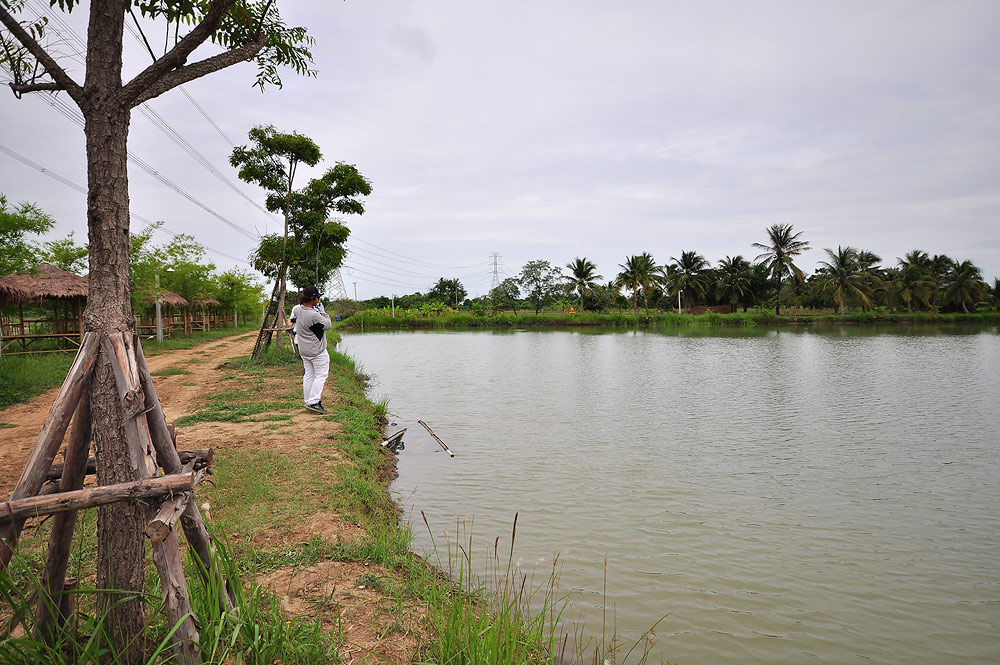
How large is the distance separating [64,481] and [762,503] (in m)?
6.68

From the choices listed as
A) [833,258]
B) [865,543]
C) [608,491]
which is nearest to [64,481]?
[608,491]

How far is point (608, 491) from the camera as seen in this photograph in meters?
6.95

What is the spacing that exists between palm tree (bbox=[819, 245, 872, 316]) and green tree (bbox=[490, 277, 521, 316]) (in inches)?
1244

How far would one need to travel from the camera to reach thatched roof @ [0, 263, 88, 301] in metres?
16.0

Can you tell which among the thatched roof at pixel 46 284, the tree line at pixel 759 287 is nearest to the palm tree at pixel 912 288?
the tree line at pixel 759 287

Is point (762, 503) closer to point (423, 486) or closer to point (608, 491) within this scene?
point (608, 491)

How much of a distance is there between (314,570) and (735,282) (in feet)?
197

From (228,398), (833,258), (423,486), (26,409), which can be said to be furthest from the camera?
(833,258)

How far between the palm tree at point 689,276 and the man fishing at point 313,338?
5552cm

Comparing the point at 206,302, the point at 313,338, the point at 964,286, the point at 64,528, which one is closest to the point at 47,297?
the point at 313,338

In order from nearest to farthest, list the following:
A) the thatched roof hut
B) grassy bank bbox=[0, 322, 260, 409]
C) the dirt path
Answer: the dirt path, grassy bank bbox=[0, 322, 260, 409], the thatched roof hut

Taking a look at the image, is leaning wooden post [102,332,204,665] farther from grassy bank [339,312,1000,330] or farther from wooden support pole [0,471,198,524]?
grassy bank [339,312,1000,330]

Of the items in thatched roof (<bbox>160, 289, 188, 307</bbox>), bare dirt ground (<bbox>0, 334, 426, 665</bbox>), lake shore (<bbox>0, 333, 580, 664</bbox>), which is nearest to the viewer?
lake shore (<bbox>0, 333, 580, 664</bbox>)

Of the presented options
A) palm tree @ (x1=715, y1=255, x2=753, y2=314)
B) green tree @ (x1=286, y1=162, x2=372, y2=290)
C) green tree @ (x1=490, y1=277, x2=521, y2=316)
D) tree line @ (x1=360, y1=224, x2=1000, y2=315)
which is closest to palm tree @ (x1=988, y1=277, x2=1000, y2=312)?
tree line @ (x1=360, y1=224, x2=1000, y2=315)
